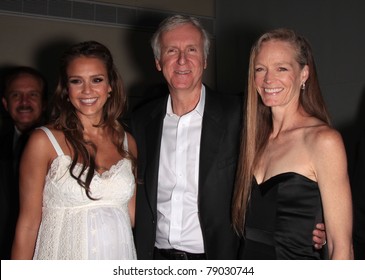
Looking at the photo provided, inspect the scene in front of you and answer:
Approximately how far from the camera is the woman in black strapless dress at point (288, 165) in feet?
6.07

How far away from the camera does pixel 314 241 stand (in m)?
1.96

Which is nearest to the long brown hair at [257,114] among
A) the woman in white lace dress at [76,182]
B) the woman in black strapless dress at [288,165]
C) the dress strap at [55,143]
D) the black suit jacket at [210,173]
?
the woman in black strapless dress at [288,165]

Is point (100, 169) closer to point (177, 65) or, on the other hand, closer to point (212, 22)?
point (177, 65)

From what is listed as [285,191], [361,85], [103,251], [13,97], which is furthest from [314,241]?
[361,85]

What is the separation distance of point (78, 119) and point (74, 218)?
503 millimetres

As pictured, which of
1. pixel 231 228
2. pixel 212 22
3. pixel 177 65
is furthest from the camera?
pixel 212 22

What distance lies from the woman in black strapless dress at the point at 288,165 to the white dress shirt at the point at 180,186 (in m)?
0.29

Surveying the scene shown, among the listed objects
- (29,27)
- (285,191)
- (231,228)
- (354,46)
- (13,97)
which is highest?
Answer: (29,27)

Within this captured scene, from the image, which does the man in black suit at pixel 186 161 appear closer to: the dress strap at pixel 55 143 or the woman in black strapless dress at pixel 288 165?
the woman in black strapless dress at pixel 288 165

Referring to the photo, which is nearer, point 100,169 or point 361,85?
point 100,169

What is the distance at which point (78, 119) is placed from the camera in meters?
2.35

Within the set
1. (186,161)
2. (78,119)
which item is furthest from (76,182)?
(186,161)

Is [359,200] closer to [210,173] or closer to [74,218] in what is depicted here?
[210,173]
